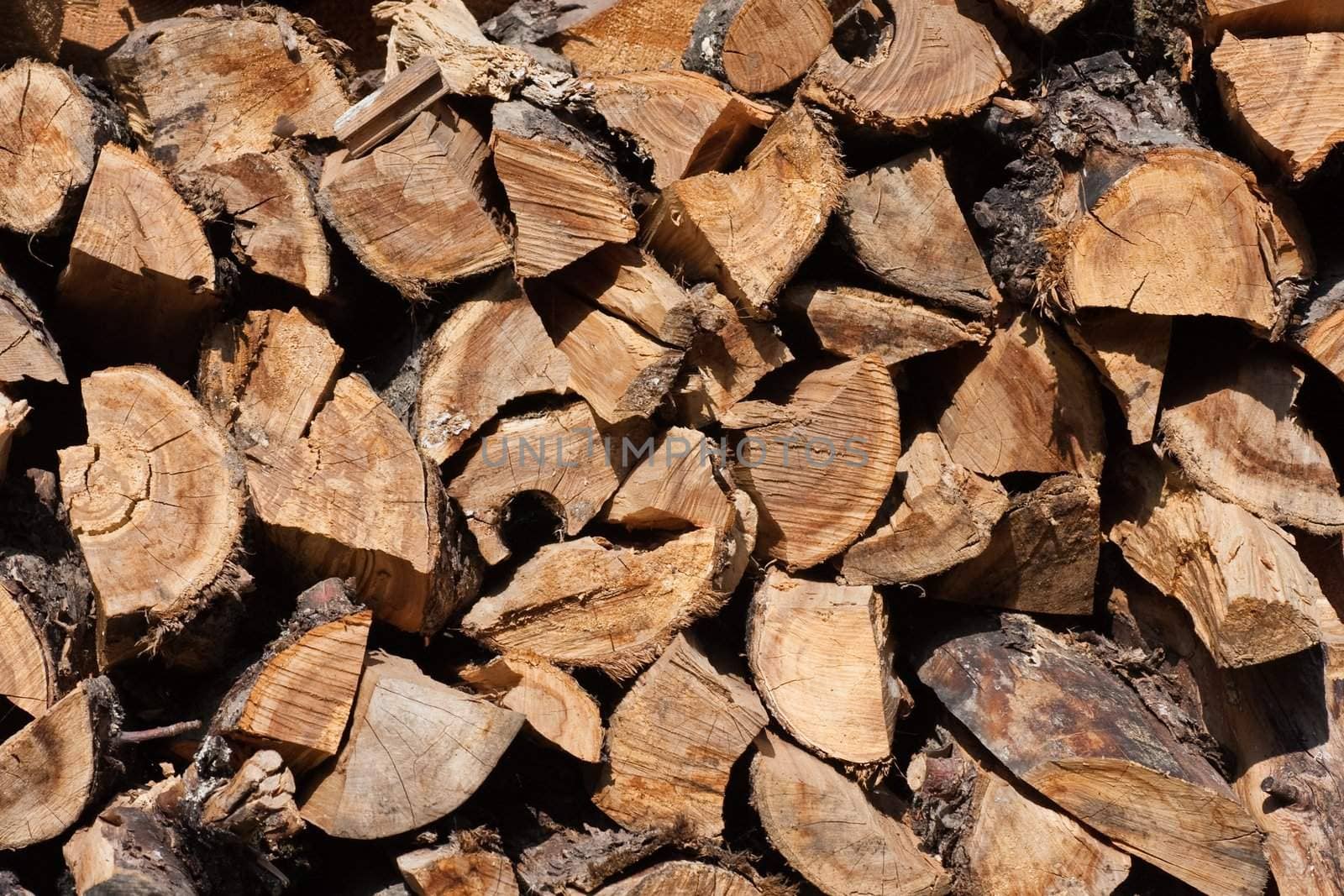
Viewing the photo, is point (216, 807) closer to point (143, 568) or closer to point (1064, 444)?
point (143, 568)

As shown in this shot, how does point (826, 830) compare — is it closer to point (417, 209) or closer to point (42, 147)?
point (417, 209)

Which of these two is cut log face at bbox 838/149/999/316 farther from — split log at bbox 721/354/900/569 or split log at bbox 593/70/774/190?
split log at bbox 593/70/774/190

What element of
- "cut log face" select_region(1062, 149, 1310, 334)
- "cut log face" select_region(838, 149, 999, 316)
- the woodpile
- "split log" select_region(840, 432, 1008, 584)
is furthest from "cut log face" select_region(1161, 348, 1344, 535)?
"cut log face" select_region(838, 149, 999, 316)

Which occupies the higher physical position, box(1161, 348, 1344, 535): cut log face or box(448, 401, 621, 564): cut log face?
box(448, 401, 621, 564): cut log face

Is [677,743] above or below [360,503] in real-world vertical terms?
below

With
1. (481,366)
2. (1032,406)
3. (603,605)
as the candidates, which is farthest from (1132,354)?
(481,366)

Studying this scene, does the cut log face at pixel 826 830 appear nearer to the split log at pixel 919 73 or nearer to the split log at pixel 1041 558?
the split log at pixel 1041 558

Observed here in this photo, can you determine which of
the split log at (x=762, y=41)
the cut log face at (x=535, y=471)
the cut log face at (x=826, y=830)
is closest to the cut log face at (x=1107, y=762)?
the cut log face at (x=826, y=830)
